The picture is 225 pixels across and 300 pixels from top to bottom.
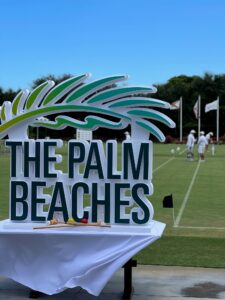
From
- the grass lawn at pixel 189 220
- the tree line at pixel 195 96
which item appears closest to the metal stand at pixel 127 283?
the grass lawn at pixel 189 220

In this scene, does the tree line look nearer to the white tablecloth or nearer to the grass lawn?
the grass lawn

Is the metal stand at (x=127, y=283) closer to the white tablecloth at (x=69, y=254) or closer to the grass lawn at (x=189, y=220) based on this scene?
the white tablecloth at (x=69, y=254)

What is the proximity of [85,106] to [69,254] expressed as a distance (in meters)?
1.70

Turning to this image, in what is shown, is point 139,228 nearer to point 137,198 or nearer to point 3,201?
point 137,198

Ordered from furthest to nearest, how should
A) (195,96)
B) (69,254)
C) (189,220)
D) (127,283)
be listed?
(195,96) → (189,220) → (127,283) → (69,254)

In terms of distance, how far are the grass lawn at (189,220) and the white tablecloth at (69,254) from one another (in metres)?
1.95

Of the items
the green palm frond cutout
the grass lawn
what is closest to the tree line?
the grass lawn

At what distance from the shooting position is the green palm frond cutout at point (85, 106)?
6.47 metres

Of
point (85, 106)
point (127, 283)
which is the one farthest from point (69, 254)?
point (85, 106)

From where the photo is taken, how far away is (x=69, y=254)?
6219 millimetres

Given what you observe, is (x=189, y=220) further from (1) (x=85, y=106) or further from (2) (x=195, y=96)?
(2) (x=195, y=96)

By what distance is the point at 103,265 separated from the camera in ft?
19.9

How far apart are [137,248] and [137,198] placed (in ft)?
2.16

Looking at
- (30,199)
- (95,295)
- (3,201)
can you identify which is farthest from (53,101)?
(3,201)
